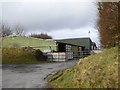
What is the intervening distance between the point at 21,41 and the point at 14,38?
4.67ft

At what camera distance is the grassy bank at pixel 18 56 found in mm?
34300

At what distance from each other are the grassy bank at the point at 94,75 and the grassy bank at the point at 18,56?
21811 mm

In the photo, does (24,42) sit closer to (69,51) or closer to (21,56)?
(69,51)

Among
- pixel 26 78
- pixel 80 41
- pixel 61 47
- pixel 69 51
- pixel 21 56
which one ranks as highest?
pixel 80 41

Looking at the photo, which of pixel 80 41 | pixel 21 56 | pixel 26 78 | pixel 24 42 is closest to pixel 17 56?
pixel 21 56

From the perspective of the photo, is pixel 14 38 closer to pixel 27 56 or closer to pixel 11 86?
pixel 27 56

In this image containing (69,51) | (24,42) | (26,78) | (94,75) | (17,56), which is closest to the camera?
(94,75)

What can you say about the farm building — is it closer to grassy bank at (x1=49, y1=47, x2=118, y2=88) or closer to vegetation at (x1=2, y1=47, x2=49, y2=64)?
vegetation at (x1=2, y1=47, x2=49, y2=64)

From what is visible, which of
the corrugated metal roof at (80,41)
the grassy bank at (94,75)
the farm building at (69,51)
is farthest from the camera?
the corrugated metal roof at (80,41)

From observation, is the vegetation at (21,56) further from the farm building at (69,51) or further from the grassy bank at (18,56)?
the farm building at (69,51)

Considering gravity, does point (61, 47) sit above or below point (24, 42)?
below

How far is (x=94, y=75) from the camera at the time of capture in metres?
10.9

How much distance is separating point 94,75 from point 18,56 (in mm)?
26610

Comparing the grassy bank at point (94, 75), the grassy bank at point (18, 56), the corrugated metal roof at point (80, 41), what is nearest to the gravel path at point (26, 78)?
the grassy bank at point (94, 75)
